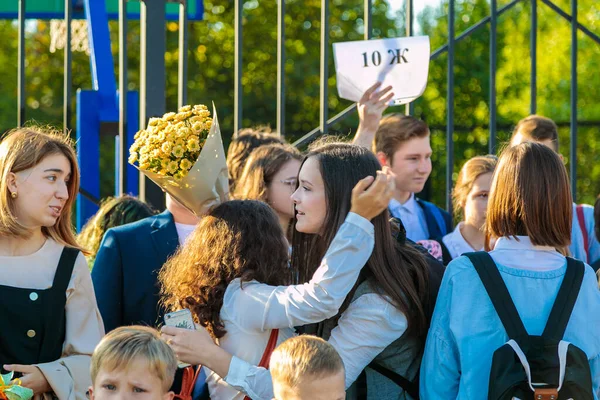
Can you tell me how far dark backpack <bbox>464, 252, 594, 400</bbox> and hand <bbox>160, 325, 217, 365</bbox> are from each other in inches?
32.1

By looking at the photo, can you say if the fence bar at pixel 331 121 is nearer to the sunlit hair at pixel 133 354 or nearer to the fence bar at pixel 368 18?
the fence bar at pixel 368 18

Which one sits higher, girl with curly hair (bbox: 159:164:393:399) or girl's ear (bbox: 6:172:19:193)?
girl's ear (bbox: 6:172:19:193)

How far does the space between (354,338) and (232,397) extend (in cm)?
43

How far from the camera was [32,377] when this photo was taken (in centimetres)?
288

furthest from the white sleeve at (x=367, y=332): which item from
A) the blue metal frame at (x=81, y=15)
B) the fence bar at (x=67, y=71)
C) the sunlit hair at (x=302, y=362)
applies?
the blue metal frame at (x=81, y=15)

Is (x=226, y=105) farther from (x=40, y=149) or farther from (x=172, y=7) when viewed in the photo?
(x=40, y=149)

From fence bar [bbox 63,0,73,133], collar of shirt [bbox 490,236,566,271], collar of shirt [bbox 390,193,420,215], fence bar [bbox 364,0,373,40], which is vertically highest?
fence bar [bbox 364,0,373,40]

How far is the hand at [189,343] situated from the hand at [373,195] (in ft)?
1.89

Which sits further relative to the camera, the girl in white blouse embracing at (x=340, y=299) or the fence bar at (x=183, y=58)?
the fence bar at (x=183, y=58)

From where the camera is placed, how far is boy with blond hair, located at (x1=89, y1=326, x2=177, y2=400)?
9.02 feet

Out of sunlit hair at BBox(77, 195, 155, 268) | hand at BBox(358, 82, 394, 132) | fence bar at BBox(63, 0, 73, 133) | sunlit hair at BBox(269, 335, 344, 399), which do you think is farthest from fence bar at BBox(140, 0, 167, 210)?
sunlit hair at BBox(269, 335, 344, 399)

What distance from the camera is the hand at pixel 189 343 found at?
9.30 ft

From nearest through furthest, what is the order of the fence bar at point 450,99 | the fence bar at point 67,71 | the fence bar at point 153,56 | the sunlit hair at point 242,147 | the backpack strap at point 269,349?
the backpack strap at point 269,349, the fence bar at point 67,71, the fence bar at point 153,56, the sunlit hair at point 242,147, the fence bar at point 450,99

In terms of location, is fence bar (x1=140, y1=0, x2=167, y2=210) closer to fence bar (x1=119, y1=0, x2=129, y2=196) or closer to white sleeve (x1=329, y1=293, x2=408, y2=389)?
fence bar (x1=119, y1=0, x2=129, y2=196)
